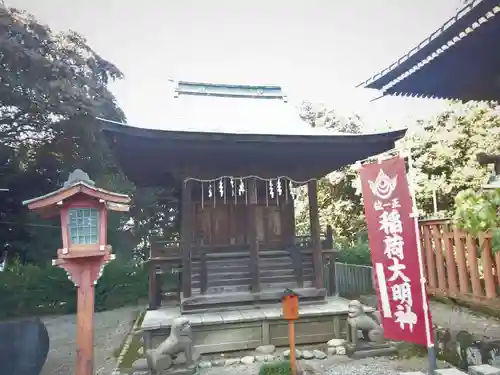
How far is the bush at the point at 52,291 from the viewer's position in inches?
506

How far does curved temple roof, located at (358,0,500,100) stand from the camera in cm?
390

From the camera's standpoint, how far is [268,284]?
8.38 m

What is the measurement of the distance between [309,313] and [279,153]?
3.36 m

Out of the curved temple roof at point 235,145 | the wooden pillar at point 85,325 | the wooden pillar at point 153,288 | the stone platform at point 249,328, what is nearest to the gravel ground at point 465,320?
the stone platform at point 249,328

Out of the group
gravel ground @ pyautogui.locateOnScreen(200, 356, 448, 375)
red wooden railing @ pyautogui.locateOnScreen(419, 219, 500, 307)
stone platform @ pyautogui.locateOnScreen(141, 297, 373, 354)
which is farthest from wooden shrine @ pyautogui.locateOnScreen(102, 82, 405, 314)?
red wooden railing @ pyautogui.locateOnScreen(419, 219, 500, 307)

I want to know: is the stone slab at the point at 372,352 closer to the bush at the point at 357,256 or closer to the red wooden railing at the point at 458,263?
the red wooden railing at the point at 458,263

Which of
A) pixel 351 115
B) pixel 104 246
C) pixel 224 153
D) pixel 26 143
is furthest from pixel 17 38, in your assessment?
pixel 351 115

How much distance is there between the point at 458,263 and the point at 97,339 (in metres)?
8.15

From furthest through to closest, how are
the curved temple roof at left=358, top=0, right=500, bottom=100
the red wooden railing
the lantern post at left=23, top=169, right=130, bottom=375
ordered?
the red wooden railing < the lantern post at left=23, top=169, right=130, bottom=375 < the curved temple roof at left=358, top=0, right=500, bottom=100

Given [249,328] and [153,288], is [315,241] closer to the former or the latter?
Answer: [249,328]

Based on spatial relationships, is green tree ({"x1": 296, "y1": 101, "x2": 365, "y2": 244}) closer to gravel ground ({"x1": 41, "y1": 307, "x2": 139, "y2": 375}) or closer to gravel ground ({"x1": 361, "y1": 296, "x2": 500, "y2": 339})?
gravel ground ({"x1": 361, "y1": 296, "x2": 500, "y2": 339})

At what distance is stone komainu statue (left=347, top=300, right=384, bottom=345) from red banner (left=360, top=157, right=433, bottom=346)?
4.93 ft

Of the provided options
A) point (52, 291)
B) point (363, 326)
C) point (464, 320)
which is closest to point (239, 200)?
point (363, 326)

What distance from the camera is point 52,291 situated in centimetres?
1334
